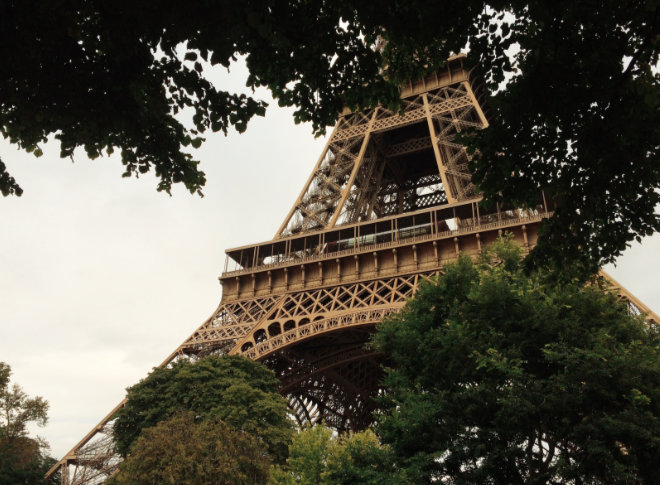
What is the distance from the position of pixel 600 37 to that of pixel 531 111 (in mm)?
1038

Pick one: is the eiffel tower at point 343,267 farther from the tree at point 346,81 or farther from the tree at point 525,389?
the tree at point 346,81

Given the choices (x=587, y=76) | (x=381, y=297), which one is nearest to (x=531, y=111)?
(x=587, y=76)

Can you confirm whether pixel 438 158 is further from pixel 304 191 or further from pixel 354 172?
→ pixel 304 191

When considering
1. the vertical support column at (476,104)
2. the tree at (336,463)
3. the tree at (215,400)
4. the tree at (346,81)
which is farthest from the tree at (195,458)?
the vertical support column at (476,104)

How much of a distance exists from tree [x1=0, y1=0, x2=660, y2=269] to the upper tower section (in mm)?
18465

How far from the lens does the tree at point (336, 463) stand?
1134cm

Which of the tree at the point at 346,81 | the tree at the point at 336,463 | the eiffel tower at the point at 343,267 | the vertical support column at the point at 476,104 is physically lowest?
the tree at the point at 336,463

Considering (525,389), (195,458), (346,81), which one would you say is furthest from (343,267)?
(346,81)

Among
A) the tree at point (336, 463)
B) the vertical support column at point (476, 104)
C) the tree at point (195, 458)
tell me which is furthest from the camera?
the vertical support column at point (476, 104)

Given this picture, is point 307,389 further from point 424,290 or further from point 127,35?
point 127,35

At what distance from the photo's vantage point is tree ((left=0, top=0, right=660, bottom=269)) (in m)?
5.52

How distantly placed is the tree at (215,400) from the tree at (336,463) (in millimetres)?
2607

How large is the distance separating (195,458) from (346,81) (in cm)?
1235

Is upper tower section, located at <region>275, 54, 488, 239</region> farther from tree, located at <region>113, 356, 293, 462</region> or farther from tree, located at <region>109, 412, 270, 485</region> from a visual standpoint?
tree, located at <region>109, 412, 270, 485</region>
